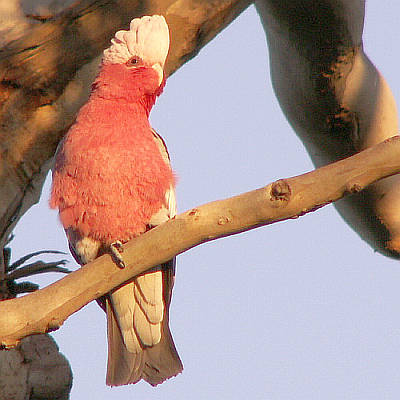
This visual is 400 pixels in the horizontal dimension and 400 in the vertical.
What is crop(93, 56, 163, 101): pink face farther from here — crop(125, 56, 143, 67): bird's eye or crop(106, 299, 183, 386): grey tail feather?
crop(106, 299, 183, 386): grey tail feather

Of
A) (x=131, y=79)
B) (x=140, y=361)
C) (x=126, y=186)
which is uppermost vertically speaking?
(x=131, y=79)

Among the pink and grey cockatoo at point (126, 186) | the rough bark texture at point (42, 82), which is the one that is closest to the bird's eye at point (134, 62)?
the pink and grey cockatoo at point (126, 186)

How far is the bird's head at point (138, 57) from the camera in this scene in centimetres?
371

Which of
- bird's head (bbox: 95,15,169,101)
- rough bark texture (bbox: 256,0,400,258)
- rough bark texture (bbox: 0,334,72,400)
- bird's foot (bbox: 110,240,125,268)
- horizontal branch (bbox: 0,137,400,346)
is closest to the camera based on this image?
horizontal branch (bbox: 0,137,400,346)

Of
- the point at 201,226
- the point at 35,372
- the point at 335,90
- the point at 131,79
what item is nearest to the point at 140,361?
the point at 35,372

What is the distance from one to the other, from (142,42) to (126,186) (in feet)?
2.59

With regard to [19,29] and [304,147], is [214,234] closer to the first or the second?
[19,29]

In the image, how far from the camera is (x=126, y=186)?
3.38m

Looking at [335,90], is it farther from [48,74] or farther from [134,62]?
[48,74]

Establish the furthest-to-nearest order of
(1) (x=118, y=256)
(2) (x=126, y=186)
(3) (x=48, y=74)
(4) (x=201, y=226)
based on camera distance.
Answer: (3) (x=48, y=74)
(2) (x=126, y=186)
(1) (x=118, y=256)
(4) (x=201, y=226)

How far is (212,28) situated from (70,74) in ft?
2.82

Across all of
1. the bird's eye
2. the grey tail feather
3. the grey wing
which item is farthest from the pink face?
the grey tail feather

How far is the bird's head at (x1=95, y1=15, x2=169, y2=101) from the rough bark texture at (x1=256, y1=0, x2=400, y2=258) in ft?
4.33

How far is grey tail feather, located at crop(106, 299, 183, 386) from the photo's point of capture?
359 centimetres
